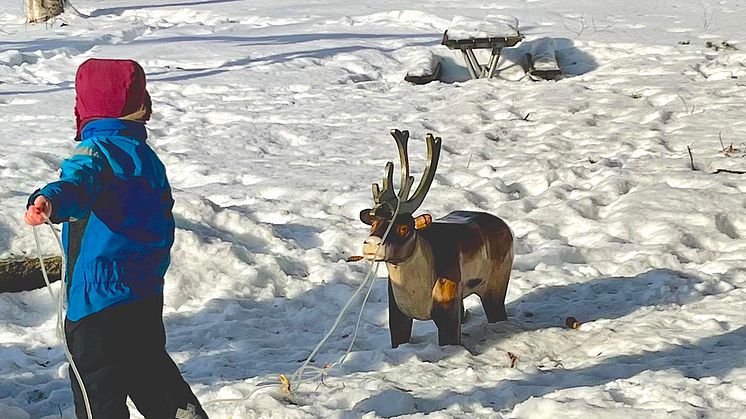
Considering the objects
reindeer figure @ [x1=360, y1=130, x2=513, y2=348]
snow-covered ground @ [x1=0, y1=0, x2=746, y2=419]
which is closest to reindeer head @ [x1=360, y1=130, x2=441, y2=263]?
reindeer figure @ [x1=360, y1=130, x2=513, y2=348]

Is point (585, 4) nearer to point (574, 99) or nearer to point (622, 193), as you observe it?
point (574, 99)

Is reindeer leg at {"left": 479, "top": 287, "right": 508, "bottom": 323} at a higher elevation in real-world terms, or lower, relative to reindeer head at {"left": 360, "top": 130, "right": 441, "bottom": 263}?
lower

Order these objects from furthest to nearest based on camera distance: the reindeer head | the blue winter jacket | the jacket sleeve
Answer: the reindeer head < the blue winter jacket < the jacket sleeve

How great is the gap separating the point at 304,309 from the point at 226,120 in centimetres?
473

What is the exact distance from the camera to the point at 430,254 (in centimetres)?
422

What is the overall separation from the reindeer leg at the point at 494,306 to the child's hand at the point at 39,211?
2558 mm

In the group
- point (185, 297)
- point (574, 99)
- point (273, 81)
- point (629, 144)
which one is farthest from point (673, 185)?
point (273, 81)

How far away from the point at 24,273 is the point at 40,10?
1176 cm

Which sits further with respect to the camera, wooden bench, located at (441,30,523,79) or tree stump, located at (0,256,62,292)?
wooden bench, located at (441,30,523,79)

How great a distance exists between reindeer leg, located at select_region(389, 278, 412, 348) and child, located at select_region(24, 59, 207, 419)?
147cm

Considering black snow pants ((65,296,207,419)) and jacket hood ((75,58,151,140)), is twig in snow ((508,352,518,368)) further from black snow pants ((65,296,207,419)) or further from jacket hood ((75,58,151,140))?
jacket hood ((75,58,151,140))

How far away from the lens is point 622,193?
6879 millimetres

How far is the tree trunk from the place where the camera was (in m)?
15.7

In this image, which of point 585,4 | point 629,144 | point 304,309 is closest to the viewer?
point 304,309
